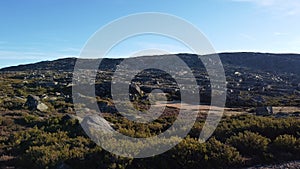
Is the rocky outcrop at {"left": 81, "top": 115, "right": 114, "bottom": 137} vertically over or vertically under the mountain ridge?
under

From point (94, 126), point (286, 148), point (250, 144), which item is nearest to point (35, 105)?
point (94, 126)

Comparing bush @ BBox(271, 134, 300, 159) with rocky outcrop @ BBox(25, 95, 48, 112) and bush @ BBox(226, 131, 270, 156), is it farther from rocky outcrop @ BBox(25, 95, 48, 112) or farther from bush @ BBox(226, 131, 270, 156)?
rocky outcrop @ BBox(25, 95, 48, 112)

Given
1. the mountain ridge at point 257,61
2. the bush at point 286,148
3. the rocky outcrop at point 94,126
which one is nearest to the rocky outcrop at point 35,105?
the rocky outcrop at point 94,126

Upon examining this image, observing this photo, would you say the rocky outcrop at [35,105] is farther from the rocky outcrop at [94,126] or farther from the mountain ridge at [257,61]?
the mountain ridge at [257,61]

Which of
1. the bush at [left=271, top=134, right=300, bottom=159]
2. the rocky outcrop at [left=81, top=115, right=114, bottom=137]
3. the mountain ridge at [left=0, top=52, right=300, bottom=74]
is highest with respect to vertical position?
the mountain ridge at [left=0, top=52, right=300, bottom=74]

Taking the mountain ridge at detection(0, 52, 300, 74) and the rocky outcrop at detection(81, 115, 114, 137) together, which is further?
the mountain ridge at detection(0, 52, 300, 74)

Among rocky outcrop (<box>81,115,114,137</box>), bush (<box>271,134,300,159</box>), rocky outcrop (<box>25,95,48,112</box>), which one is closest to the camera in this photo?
bush (<box>271,134,300,159</box>)

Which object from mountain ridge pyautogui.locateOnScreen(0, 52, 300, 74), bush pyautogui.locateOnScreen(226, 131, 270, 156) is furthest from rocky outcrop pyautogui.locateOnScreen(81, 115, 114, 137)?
mountain ridge pyautogui.locateOnScreen(0, 52, 300, 74)

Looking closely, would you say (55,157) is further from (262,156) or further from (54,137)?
(262,156)

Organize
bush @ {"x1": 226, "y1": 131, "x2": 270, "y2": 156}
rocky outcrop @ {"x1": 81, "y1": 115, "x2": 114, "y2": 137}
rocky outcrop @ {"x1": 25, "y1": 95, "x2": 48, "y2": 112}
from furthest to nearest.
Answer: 1. rocky outcrop @ {"x1": 25, "y1": 95, "x2": 48, "y2": 112}
2. rocky outcrop @ {"x1": 81, "y1": 115, "x2": 114, "y2": 137}
3. bush @ {"x1": 226, "y1": 131, "x2": 270, "y2": 156}

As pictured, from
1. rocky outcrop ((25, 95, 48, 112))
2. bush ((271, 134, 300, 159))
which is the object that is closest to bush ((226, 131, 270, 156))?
bush ((271, 134, 300, 159))

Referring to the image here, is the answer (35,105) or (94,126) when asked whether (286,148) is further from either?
(35,105)
